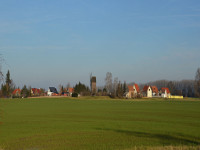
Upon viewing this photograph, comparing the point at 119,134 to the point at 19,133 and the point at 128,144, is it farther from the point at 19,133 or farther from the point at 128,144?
the point at 19,133

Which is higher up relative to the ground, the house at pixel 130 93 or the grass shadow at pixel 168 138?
the house at pixel 130 93

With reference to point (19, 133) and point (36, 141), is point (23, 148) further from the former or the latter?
point (19, 133)

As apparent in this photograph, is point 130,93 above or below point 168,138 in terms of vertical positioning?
above

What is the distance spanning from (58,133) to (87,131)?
2.67 meters

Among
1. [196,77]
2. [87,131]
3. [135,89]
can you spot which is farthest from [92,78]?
[87,131]

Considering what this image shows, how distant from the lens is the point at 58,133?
2434 cm

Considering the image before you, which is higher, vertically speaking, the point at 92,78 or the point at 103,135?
the point at 92,78

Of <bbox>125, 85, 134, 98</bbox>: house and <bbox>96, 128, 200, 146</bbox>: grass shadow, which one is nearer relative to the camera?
<bbox>96, 128, 200, 146</bbox>: grass shadow

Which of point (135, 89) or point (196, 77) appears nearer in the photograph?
point (196, 77)

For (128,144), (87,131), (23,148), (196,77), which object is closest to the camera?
(23,148)

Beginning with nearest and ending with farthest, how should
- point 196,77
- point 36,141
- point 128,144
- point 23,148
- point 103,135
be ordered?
point 23,148, point 128,144, point 36,141, point 103,135, point 196,77

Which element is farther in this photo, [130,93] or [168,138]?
[130,93]

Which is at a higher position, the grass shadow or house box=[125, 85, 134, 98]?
house box=[125, 85, 134, 98]

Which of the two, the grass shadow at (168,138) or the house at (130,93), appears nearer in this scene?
the grass shadow at (168,138)
